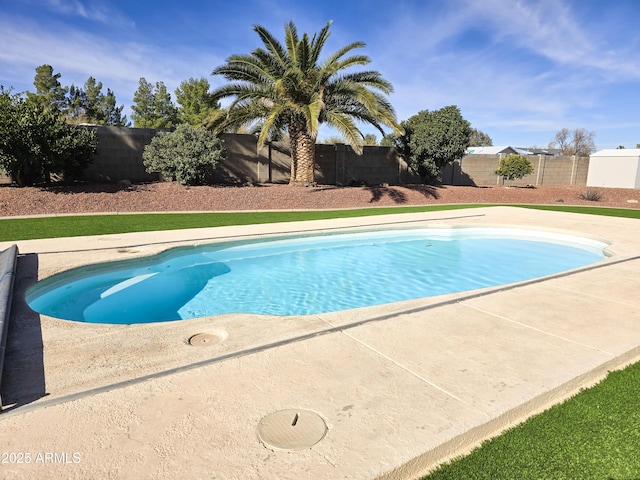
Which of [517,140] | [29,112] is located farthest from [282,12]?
[517,140]

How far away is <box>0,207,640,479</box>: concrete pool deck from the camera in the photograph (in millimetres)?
2230

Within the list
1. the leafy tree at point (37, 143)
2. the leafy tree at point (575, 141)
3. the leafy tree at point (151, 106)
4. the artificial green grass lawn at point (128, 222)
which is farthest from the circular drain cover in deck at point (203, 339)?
the leafy tree at point (575, 141)

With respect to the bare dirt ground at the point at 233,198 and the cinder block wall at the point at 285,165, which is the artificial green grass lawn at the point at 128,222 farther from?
the cinder block wall at the point at 285,165

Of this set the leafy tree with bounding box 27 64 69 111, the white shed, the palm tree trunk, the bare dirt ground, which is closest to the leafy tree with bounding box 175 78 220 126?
the leafy tree with bounding box 27 64 69 111

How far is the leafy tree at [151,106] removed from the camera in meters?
46.4

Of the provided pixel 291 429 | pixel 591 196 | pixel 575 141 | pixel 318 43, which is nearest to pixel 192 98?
pixel 318 43

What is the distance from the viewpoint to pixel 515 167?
80.9ft

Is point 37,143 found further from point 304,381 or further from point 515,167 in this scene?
point 515,167

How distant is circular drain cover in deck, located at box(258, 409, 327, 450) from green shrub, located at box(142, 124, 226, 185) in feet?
49.3

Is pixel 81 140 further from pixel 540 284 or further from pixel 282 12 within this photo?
pixel 540 284

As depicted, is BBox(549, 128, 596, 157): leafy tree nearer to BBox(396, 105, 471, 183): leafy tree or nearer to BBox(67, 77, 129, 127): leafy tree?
BBox(396, 105, 471, 183): leafy tree

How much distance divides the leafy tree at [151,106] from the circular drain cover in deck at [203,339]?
4644 cm

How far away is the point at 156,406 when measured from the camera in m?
2.69

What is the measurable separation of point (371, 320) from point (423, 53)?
2069cm
